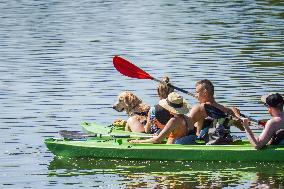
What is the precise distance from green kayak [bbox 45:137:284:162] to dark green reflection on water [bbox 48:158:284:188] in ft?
0.40

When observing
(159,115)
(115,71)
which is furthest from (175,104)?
(115,71)

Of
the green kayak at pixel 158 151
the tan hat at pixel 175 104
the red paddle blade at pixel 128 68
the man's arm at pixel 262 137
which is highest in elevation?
the red paddle blade at pixel 128 68

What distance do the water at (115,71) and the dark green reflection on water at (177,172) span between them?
19 millimetres

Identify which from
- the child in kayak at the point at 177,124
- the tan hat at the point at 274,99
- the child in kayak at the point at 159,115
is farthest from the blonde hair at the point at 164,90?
the tan hat at the point at 274,99

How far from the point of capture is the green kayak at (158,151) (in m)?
22.6

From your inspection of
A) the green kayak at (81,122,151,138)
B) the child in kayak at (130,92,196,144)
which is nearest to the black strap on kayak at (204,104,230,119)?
the child in kayak at (130,92,196,144)

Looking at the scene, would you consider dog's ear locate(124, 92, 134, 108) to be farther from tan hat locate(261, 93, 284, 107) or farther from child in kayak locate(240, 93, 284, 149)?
tan hat locate(261, 93, 284, 107)

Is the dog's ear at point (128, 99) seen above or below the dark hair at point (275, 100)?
below

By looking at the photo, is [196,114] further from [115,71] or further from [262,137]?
[115,71]

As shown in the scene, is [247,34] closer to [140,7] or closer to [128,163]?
[140,7]

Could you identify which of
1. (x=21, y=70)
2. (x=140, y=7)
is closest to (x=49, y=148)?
(x=21, y=70)

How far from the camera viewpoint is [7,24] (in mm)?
62500

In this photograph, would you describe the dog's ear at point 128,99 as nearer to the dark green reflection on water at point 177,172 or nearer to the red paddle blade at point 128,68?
the red paddle blade at point 128,68

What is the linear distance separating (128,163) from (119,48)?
80.5 feet
